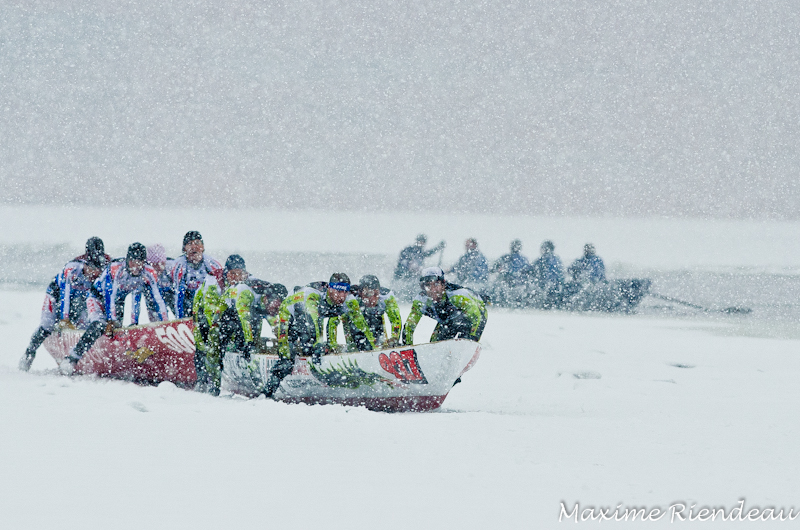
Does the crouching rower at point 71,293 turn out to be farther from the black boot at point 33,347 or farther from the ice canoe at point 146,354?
the ice canoe at point 146,354

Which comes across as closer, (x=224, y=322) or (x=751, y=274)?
(x=224, y=322)

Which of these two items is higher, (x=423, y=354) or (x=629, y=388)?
(x=423, y=354)

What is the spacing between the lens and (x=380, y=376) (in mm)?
7605

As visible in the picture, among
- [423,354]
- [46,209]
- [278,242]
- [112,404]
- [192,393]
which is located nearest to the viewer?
[112,404]

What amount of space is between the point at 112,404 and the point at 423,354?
2531 mm

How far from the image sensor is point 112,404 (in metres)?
6.67

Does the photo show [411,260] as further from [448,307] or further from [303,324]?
[303,324]

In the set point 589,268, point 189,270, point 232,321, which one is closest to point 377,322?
point 232,321

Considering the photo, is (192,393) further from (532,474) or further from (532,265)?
(532,265)

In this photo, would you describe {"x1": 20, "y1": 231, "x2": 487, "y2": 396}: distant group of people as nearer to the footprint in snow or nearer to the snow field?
the snow field

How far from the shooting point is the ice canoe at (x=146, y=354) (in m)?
8.41

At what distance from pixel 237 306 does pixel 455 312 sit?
2.02m

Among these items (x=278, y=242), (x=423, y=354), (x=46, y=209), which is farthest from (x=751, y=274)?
(x=46, y=209)

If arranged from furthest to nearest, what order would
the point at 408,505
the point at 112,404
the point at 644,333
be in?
the point at 644,333 < the point at 112,404 < the point at 408,505
